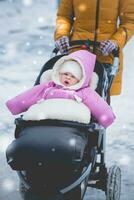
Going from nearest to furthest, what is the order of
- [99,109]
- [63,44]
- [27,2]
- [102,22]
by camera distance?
[99,109]
[63,44]
[102,22]
[27,2]

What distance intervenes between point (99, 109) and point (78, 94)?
0.62 ft

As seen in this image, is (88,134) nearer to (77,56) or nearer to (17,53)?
(77,56)

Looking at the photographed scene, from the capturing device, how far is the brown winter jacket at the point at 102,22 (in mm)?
4488

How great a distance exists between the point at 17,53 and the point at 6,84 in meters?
1.62

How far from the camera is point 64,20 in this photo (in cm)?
475

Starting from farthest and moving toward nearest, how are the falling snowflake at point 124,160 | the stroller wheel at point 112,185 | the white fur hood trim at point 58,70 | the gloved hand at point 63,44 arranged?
the falling snowflake at point 124,160 → the gloved hand at point 63,44 → the stroller wheel at point 112,185 → the white fur hood trim at point 58,70

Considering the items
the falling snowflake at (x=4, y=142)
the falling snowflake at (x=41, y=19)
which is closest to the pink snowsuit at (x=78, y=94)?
the falling snowflake at (x=4, y=142)

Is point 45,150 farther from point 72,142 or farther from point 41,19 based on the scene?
point 41,19

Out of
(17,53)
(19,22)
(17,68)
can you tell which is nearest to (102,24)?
(17,68)

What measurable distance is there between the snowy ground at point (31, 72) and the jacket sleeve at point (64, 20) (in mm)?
1274

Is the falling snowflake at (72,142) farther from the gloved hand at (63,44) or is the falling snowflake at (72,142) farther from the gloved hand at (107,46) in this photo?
the gloved hand at (63,44)

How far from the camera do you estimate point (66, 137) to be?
3.22 metres

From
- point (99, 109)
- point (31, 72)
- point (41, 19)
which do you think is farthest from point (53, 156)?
point (41, 19)

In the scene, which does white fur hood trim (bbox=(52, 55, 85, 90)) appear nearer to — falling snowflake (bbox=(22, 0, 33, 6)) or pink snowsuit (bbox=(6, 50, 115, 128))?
pink snowsuit (bbox=(6, 50, 115, 128))
